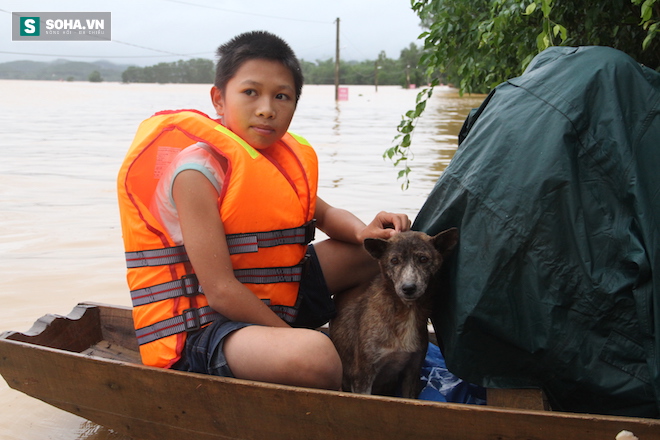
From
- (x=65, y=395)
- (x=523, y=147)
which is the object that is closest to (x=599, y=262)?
(x=523, y=147)

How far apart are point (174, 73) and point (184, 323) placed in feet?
339

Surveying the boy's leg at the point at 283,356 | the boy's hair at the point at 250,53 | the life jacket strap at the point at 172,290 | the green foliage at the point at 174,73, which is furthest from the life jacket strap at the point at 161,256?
the green foliage at the point at 174,73

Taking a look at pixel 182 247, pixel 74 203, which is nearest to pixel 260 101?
pixel 182 247

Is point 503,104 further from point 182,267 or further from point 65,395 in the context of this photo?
point 65,395

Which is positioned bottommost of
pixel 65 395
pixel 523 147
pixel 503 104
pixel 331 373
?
pixel 65 395

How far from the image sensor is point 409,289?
3.23 meters

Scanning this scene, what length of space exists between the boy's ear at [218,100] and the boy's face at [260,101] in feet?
0.22

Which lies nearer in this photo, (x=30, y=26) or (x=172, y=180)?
(x=172, y=180)

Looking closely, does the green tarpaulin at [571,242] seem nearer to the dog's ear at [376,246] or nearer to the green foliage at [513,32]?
the dog's ear at [376,246]

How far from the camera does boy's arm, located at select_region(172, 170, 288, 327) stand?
3123 mm

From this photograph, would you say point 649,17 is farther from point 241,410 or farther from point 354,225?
point 241,410

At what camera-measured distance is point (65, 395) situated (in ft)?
11.6

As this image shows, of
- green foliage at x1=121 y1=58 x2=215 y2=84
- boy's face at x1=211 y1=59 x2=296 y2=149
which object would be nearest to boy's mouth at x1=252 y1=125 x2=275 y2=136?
boy's face at x1=211 y1=59 x2=296 y2=149

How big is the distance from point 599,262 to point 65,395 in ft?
9.40
